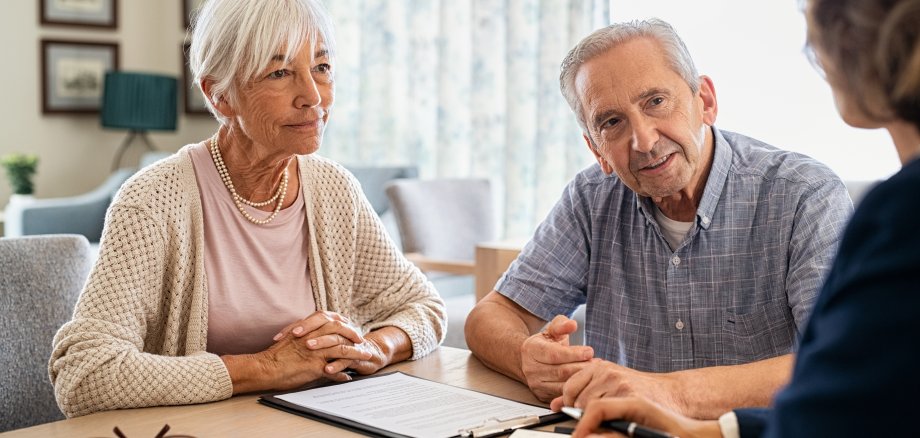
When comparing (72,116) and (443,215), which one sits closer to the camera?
(443,215)

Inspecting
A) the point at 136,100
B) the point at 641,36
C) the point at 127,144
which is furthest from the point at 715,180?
the point at 127,144

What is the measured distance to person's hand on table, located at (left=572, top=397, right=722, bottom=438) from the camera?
1.07m

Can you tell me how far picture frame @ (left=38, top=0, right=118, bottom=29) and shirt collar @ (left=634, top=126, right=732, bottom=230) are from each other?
5.12m

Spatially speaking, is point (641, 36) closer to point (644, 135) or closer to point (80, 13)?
point (644, 135)

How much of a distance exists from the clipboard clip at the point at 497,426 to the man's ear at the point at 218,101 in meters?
0.82

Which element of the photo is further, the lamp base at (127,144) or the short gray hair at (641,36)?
the lamp base at (127,144)

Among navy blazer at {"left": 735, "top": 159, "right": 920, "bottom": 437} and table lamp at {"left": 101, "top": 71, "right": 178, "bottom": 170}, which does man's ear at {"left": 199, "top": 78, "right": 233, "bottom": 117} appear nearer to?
navy blazer at {"left": 735, "top": 159, "right": 920, "bottom": 437}

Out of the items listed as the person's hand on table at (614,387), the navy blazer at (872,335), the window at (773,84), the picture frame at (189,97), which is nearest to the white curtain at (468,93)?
the window at (773,84)

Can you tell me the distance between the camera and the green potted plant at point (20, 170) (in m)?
5.31

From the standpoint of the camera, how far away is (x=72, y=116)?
19.4 feet

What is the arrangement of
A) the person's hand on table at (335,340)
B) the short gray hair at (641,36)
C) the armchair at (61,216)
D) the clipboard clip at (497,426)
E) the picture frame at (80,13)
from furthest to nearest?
the picture frame at (80,13) → the armchair at (61,216) → the short gray hair at (641,36) → the person's hand on table at (335,340) → the clipboard clip at (497,426)

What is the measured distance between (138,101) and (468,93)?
213 cm

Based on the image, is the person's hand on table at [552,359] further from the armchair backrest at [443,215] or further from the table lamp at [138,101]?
the table lamp at [138,101]

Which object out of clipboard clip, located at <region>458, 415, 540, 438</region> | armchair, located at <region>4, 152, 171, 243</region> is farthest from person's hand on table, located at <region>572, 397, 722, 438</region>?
armchair, located at <region>4, 152, 171, 243</region>
